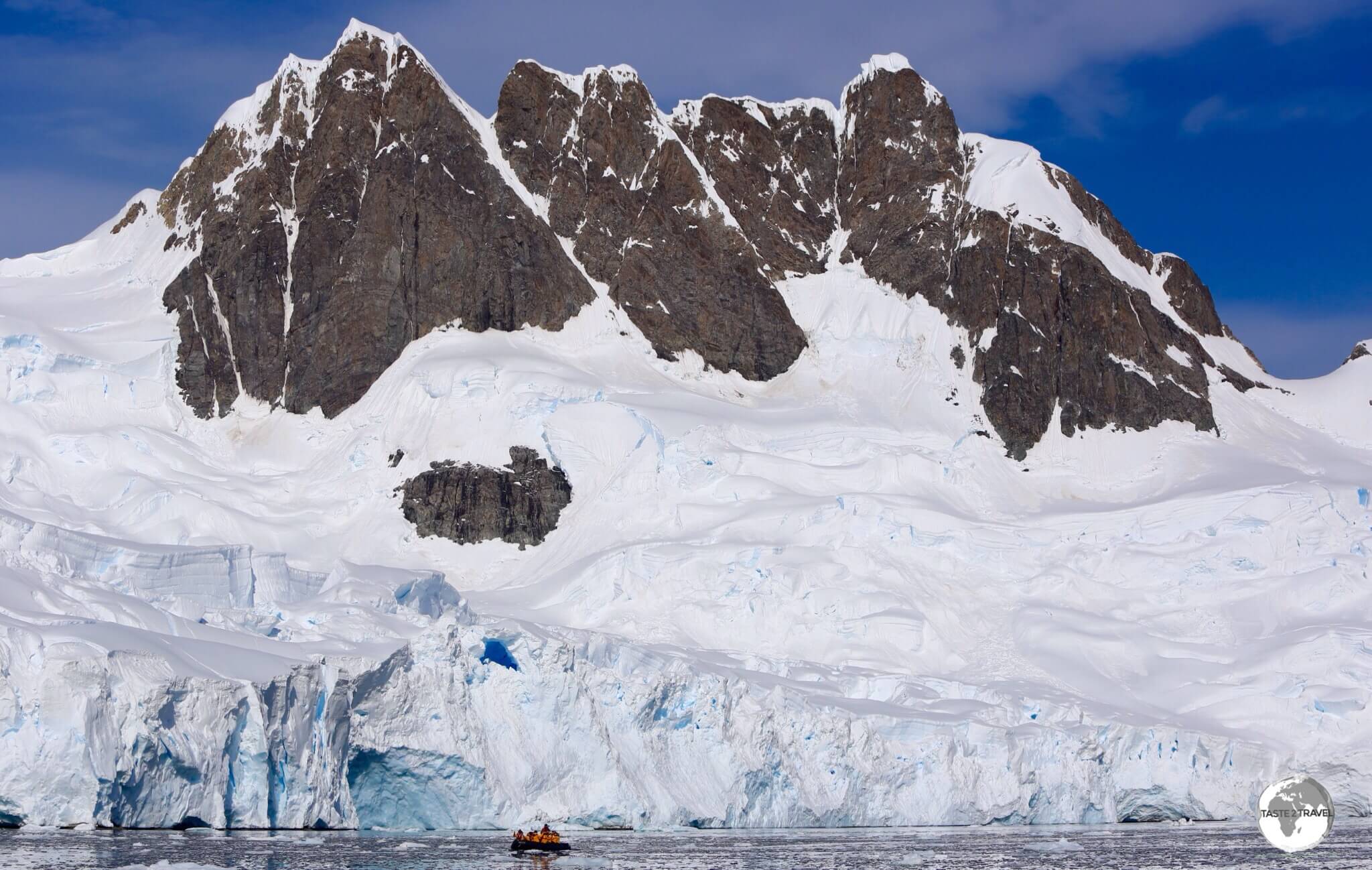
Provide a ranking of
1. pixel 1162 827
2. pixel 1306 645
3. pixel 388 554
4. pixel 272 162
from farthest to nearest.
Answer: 1. pixel 272 162
2. pixel 388 554
3. pixel 1306 645
4. pixel 1162 827

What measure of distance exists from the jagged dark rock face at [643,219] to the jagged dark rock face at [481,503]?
1800cm

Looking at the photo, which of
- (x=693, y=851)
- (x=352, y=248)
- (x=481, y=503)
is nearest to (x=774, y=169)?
(x=352, y=248)

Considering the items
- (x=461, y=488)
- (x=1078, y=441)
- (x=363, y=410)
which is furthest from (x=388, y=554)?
(x=1078, y=441)

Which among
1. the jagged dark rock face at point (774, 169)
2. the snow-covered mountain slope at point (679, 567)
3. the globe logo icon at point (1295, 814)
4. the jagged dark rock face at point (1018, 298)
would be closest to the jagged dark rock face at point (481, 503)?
the snow-covered mountain slope at point (679, 567)

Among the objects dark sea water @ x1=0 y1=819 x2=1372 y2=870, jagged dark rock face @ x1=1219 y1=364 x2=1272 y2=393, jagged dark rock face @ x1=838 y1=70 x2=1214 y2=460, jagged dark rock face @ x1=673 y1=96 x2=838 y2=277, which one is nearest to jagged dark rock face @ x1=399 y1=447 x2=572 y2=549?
jagged dark rock face @ x1=838 y1=70 x2=1214 y2=460

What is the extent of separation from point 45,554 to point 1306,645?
178ft

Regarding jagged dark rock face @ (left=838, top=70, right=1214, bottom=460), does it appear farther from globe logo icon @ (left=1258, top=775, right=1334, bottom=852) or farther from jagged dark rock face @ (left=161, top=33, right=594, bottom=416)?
globe logo icon @ (left=1258, top=775, right=1334, bottom=852)

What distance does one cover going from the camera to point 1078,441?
116250 millimetres

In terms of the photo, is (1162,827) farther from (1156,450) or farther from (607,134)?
(607,134)

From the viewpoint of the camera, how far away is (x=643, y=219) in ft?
407

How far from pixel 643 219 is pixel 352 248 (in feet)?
64.0

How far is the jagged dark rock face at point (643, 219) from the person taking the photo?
120 m

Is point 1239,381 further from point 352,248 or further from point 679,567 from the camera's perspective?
point 352,248

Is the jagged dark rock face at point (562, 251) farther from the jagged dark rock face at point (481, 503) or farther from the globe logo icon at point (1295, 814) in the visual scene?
the globe logo icon at point (1295, 814)
